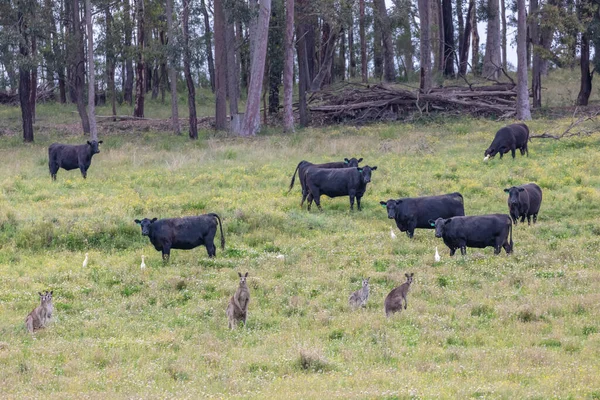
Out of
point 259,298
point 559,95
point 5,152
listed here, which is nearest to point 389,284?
point 259,298

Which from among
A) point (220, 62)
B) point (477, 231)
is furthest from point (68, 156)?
point (477, 231)

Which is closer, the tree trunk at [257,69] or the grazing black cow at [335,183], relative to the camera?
the grazing black cow at [335,183]

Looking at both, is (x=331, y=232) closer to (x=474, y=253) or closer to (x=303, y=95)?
(x=474, y=253)

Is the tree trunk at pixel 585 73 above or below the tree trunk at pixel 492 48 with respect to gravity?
below

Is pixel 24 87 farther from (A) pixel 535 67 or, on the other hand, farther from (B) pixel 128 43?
(A) pixel 535 67

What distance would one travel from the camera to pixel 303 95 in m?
43.2

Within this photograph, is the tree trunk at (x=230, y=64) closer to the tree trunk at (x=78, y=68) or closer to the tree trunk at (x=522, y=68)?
the tree trunk at (x=78, y=68)

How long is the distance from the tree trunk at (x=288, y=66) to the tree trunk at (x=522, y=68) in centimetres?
1048

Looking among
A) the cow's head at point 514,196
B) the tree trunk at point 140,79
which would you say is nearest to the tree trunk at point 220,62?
the tree trunk at point 140,79

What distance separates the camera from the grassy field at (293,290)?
10.6 meters

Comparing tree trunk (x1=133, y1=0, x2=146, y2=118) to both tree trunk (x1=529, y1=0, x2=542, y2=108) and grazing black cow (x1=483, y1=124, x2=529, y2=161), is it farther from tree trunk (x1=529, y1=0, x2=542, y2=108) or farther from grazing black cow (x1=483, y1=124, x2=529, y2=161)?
grazing black cow (x1=483, y1=124, x2=529, y2=161)

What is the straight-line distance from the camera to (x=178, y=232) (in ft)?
58.9

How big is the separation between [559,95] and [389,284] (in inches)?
1459

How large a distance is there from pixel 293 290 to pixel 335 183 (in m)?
8.45
